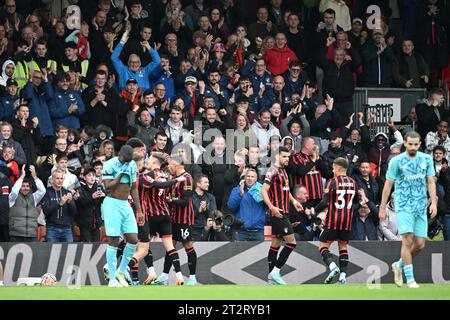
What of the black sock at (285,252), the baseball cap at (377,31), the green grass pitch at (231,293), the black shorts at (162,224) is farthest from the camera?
the baseball cap at (377,31)

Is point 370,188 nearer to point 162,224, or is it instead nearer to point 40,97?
point 162,224

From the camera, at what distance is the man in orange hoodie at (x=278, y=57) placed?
25406mm

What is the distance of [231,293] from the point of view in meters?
15.5

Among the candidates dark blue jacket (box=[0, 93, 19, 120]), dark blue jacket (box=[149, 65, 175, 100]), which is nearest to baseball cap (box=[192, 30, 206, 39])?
dark blue jacket (box=[149, 65, 175, 100])

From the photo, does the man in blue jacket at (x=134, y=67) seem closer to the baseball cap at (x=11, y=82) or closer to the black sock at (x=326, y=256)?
the baseball cap at (x=11, y=82)

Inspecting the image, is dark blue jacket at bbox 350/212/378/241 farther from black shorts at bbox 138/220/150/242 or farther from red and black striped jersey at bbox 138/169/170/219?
black shorts at bbox 138/220/150/242

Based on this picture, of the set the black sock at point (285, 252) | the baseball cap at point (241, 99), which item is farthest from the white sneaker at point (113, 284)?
the baseball cap at point (241, 99)

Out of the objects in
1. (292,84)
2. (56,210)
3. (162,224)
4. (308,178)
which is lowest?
(162,224)

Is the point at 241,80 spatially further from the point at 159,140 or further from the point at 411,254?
the point at 411,254

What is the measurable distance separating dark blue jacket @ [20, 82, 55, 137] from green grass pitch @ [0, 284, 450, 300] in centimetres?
636

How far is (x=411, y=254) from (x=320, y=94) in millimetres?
10160

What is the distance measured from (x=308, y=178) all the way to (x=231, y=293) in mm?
6851

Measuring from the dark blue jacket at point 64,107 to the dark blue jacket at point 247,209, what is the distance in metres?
3.79

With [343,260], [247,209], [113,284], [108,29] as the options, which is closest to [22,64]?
[108,29]
